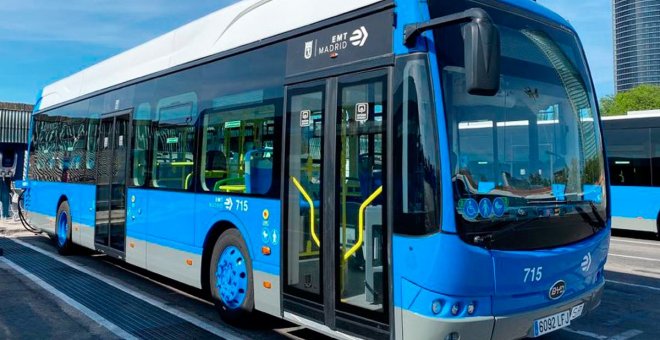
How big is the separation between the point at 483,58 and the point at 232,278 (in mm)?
3611

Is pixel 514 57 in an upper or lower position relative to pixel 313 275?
upper

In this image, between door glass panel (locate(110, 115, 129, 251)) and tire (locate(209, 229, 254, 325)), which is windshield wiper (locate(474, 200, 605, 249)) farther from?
door glass panel (locate(110, 115, 129, 251))

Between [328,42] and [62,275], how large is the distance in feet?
21.3

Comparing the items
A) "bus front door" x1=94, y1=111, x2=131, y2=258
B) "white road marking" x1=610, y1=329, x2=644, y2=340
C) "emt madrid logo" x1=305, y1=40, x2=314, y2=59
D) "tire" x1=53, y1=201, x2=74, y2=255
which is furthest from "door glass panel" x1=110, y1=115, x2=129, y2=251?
"white road marking" x1=610, y1=329, x2=644, y2=340

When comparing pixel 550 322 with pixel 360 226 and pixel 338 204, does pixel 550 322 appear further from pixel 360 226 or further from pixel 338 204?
pixel 338 204

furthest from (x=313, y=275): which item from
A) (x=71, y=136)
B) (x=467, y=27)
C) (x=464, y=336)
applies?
(x=71, y=136)

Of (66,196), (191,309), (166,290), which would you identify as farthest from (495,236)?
(66,196)

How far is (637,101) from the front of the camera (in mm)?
55281

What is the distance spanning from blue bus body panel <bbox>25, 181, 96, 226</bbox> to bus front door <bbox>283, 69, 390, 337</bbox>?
5554 millimetres

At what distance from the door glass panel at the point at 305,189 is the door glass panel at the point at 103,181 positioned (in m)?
4.80

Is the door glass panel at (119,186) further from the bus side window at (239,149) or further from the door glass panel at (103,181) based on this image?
the bus side window at (239,149)

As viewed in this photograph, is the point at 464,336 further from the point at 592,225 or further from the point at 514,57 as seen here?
the point at 514,57

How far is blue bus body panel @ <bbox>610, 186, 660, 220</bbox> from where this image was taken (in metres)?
13.7

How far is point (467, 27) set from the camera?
3492mm
